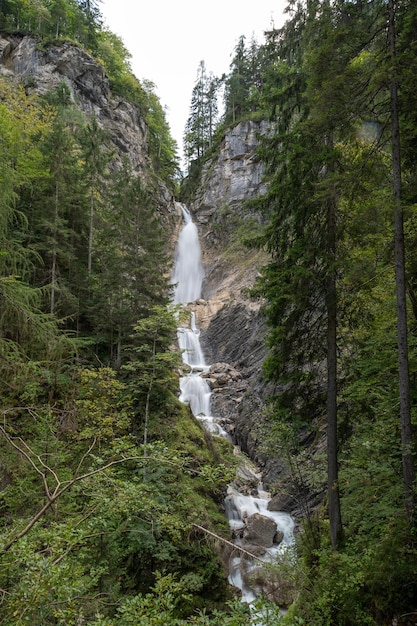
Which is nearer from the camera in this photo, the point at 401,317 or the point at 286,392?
the point at 401,317

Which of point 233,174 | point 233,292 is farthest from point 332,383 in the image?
point 233,174

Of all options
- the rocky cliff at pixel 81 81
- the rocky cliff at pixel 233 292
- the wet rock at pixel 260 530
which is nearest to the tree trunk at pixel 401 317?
the rocky cliff at pixel 233 292

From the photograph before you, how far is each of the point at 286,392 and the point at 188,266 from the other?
99.9 ft

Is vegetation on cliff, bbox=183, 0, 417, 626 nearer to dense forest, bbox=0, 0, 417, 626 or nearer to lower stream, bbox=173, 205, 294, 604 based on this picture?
dense forest, bbox=0, 0, 417, 626

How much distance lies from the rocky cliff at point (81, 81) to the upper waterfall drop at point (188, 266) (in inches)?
137

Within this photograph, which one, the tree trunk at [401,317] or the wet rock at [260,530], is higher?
the tree trunk at [401,317]

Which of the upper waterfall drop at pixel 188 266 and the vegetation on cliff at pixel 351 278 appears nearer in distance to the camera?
the vegetation on cliff at pixel 351 278

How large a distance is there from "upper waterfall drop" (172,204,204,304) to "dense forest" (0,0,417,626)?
2238cm

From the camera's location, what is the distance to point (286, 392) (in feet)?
26.9

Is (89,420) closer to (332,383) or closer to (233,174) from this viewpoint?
(332,383)

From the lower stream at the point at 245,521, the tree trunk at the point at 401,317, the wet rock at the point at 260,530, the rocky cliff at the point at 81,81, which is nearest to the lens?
the tree trunk at the point at 401,317

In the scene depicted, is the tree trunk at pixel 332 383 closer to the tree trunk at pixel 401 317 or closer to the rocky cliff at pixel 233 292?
the tree trunk at pixel 401 317

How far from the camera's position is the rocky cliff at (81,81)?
30.1 m

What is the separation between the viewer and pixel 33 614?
10.3 feet
